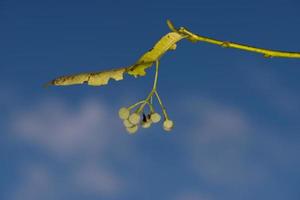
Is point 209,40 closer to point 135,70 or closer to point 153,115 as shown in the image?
point 135,70

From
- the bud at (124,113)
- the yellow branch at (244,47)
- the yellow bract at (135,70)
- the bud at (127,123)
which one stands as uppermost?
the bud at (124,113)

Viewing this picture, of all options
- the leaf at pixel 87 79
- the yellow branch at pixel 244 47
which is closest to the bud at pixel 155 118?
the leaf at pixel 87 79

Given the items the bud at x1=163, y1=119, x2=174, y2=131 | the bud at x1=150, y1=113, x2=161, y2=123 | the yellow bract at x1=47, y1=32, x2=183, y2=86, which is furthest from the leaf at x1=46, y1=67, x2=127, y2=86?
the bud at x1=150, y1=113, x2=161, y2=123

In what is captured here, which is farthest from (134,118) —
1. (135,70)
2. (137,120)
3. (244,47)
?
(244,47)

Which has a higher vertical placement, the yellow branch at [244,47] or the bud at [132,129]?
the bud at [132,129]

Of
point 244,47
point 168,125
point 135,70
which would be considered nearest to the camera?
point 244,47

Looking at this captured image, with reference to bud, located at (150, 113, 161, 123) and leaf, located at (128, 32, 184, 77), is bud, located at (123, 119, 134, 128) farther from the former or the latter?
leaf, located at (128, 32, 184, 77)

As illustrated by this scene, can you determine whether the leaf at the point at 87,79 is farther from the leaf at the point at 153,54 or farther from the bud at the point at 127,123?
the bud at the point at 127,123

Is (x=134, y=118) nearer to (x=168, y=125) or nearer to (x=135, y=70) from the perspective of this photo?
(x=168, y=125)

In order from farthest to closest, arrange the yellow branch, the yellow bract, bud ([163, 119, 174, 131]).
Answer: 1. bud ([163, 119, 174, 131])
2. the yellow bract
3. the yellow branch
